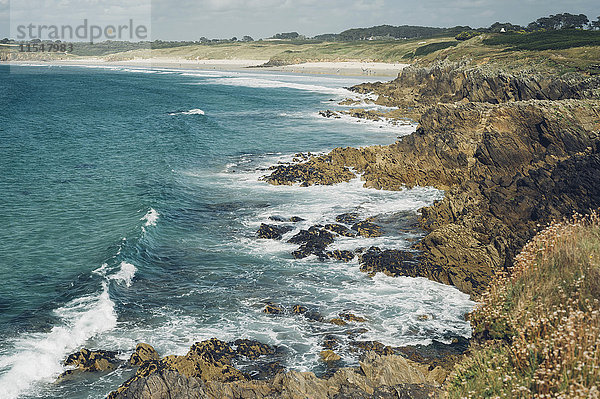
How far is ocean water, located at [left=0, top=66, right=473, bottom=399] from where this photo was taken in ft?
54.4

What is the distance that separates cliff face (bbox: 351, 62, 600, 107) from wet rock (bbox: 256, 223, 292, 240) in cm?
2446

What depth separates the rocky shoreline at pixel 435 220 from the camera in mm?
11375

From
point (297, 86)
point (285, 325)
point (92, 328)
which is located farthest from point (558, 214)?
point (297, 86)

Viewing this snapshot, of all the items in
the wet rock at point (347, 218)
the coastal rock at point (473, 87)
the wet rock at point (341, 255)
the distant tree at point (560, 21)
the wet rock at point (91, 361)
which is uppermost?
the distant tree at point (560, 21)

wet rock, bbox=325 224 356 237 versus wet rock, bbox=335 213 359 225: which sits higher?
wet rock, bbox=335 213 359 225

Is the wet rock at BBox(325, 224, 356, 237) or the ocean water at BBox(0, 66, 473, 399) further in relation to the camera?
the wet rock at BBox(325, 224, 356, 237)

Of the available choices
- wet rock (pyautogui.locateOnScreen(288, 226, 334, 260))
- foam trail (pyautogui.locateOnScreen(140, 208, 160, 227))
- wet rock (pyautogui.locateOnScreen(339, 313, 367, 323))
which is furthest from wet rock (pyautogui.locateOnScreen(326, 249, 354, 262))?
foam trail (pyautogui.locateOnScreen(140, 208, 160, 227))

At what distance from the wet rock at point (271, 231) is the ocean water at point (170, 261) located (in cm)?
52

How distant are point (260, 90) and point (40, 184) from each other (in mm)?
74504

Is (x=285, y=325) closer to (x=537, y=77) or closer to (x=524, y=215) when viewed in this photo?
(x=524, y=215)

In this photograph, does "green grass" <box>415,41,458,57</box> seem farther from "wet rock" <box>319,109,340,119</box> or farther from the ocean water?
the ocean water

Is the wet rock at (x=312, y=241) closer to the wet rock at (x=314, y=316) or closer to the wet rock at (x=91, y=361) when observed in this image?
the wet rock at (x=314, y=316)

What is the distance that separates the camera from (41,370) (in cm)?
1474

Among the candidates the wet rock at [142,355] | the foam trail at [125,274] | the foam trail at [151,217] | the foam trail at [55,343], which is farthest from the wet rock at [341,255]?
the foam trail at [151,217]
